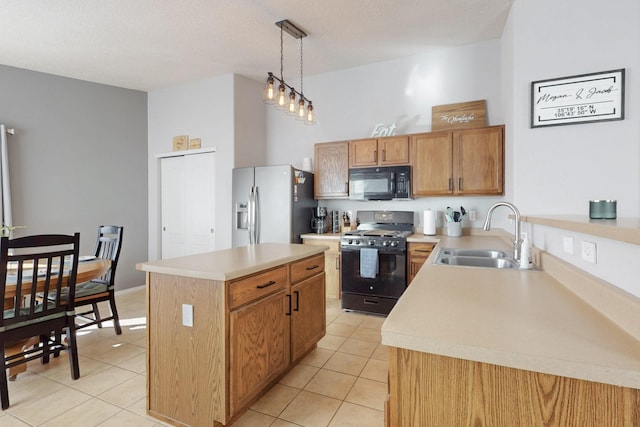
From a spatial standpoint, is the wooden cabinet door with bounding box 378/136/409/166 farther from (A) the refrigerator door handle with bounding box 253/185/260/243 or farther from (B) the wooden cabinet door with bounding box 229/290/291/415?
(B) the wooden cabinet door with bounding box 229/290/291/415

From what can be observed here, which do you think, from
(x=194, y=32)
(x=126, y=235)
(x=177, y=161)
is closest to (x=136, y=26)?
(x=194, y=32)

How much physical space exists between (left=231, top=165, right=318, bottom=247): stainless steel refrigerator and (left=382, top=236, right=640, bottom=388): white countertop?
2605 millimetres

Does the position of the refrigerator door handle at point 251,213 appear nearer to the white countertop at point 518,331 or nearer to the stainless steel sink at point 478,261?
the stainless steel sink at point 478,261

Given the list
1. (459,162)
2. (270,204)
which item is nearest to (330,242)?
(270,204)

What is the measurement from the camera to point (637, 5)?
2162mm

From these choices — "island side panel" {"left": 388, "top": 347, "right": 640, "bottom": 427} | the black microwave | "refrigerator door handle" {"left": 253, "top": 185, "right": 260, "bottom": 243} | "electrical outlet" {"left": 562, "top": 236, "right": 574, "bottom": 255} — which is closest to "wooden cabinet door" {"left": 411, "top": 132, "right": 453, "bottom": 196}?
the black microwave

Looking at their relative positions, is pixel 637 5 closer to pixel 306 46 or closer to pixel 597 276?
pixel 597 276

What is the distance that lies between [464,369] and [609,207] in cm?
94

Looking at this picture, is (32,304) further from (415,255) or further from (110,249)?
(415,255)

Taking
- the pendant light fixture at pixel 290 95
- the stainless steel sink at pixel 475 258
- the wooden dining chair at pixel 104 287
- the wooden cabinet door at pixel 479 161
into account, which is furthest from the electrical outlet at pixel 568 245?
the wooden dining chair at pixel 104 287

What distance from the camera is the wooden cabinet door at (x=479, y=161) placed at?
3.25 m

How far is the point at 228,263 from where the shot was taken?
187 cm

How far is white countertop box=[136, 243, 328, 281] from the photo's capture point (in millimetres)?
1662

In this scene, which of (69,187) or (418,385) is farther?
(69,187)
